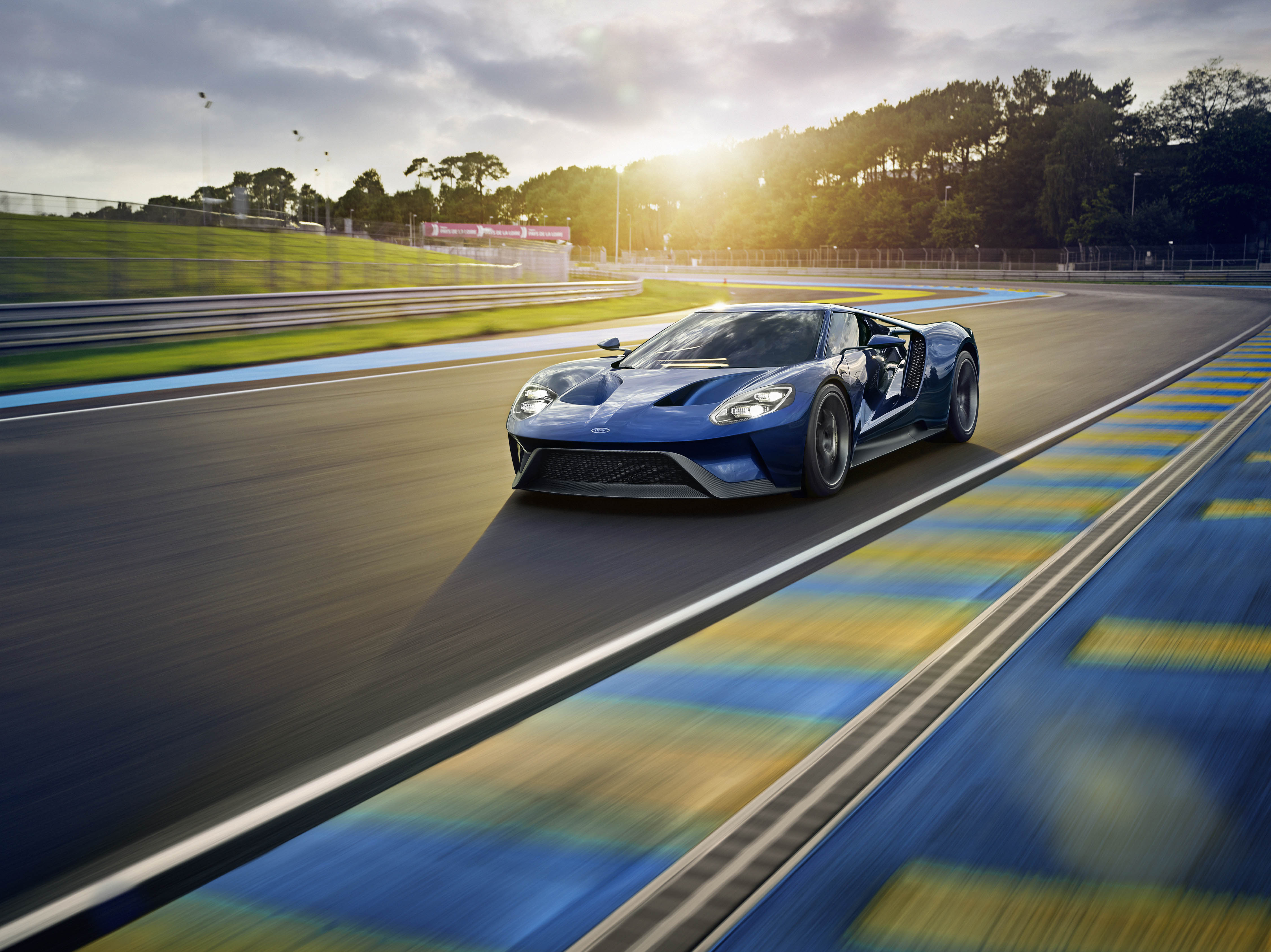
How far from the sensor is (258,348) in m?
17.5

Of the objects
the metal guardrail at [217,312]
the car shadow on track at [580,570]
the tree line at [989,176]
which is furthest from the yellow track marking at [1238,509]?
the tree line at [989,176]

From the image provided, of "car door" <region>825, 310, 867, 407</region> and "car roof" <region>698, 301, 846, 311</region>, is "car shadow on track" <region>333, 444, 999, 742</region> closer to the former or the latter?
"car door" <region>825, 310, 867, 407</region>

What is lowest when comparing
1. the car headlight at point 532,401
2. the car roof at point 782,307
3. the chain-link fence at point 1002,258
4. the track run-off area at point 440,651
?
the track run-off area at point 440,651

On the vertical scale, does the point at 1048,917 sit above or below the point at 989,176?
below

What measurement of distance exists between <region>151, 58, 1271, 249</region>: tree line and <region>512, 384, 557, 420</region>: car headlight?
62319 millimetres

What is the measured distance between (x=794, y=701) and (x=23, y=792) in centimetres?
228

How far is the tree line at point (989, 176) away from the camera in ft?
290

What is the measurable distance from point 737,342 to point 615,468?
1.59 metres

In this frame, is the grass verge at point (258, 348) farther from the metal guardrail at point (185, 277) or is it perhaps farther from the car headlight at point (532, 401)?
the car headlight at point (532, 401)

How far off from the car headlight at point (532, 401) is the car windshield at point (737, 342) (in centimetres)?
70

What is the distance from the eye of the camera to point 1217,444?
8.73m

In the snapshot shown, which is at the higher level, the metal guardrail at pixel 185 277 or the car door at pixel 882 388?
the metal guardrail at pixel 185 277

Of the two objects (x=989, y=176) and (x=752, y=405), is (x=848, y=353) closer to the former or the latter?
(x=752, y=405)

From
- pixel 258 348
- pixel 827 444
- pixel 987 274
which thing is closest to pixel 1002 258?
pixel 987 274
